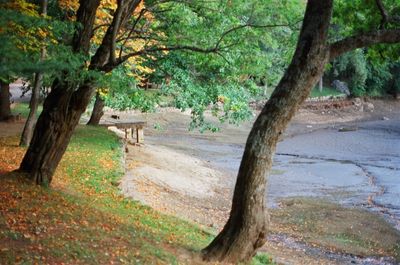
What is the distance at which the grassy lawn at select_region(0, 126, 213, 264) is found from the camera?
24.3 ft

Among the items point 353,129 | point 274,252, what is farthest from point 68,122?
point 353,129

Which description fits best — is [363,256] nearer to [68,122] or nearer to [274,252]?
[274,252]

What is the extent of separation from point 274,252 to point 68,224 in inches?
206

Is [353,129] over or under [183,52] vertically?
under

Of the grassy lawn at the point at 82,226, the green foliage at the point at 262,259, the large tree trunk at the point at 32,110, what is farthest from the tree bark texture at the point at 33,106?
the green foliage at the point at 262,259

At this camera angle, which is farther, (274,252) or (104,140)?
(104,140)

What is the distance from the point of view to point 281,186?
71.3 feet

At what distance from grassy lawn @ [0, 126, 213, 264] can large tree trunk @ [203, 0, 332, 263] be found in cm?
120

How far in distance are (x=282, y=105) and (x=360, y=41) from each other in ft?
4.98

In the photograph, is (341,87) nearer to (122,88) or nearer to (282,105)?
(122,88)

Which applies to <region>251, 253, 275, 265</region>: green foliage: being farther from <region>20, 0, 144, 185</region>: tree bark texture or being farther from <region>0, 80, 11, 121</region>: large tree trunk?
<region>0, 80, 11, 121</region>: large tree trunk

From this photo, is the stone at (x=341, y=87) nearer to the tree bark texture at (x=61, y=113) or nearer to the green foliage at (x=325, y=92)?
the green foliage at (x=325, y=92)

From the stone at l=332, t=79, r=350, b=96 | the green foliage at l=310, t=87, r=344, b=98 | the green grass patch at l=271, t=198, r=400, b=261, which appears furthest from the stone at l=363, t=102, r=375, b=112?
the green grass patch at l=271, t=198, r=400, b=261

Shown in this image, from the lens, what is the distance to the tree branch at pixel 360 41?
331 inches
